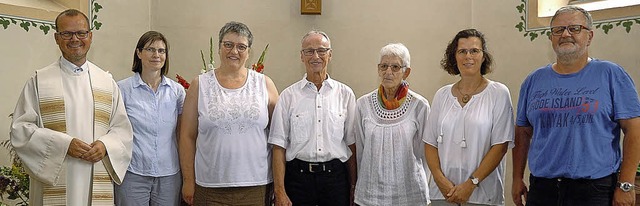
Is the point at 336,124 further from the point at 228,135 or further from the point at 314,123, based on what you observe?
the point at 228,135

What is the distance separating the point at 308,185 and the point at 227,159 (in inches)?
17.6

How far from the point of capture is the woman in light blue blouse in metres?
3.51

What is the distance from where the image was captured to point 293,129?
3457 mm

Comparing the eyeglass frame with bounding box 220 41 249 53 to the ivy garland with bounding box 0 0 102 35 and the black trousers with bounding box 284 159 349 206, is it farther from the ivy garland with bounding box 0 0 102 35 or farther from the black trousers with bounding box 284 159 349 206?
the ivy garland with bounding box 0 0 102 35

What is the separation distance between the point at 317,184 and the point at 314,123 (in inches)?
12.6

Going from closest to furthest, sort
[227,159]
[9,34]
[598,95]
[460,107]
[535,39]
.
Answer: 1. [598,95]
2. [460,107]
3. [227,159]
4. [9,34]
5. [535,39]

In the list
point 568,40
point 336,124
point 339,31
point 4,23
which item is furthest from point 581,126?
point 4,23

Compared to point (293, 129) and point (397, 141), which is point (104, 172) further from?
point (397, 141)

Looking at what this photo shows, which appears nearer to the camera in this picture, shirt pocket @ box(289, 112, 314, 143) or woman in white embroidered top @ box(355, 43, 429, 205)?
woman in white embroidered top @ box(355, 43, 429, 205)

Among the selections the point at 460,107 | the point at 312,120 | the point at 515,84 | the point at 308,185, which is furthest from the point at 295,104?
the point at 515,84

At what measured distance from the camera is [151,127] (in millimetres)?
→ 3545

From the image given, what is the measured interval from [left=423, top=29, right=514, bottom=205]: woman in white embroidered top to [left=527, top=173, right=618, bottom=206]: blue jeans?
10.3 inches

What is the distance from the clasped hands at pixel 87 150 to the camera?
322 centimetres

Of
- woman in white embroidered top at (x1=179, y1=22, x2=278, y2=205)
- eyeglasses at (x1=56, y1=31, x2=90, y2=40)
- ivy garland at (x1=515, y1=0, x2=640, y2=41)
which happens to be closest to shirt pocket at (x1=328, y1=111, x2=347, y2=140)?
woman in white embroidered top at (x1=179, y1=22, x2=278, y2=205)
